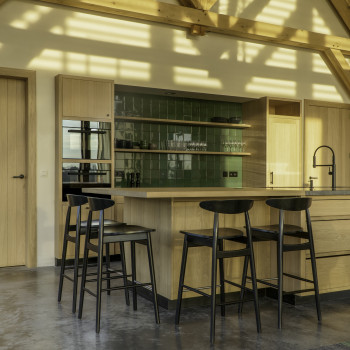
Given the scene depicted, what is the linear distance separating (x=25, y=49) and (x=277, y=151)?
3861mm

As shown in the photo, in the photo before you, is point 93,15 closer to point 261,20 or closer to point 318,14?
point 261,20

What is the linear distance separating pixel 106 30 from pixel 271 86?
276 cm

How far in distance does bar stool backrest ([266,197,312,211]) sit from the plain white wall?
3.17 m

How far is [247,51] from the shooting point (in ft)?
22.8

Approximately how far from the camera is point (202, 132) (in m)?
7.14

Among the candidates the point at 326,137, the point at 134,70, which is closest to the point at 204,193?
the point at 134,70

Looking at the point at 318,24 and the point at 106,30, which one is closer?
the point at 106,30

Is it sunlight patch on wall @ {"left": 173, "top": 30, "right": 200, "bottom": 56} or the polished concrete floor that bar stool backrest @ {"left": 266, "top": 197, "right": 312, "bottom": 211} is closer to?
the polished concrete floor

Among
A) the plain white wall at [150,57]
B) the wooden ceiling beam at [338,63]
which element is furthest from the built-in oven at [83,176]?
the wooden ceiling beam at [338,63]

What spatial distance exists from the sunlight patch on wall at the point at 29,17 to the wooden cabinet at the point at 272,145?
3375mm

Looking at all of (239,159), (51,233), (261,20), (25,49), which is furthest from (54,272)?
(261,20)

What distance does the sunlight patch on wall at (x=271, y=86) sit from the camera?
6988 millimetres

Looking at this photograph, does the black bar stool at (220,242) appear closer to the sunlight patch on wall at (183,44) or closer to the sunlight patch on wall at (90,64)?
the sunlight patch on wall at (90,64)

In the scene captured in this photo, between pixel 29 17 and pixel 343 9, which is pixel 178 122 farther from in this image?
pixel 343 9
